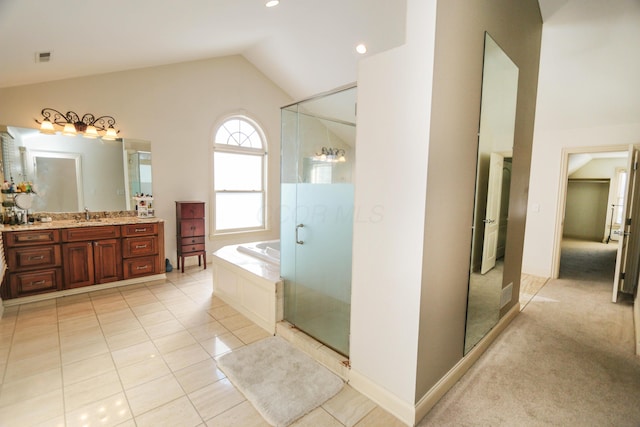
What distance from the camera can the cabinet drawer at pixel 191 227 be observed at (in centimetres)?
454

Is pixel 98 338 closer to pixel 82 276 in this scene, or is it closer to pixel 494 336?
pixel 82 276

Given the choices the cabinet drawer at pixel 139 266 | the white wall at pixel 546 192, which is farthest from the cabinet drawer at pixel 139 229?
the white wall at pixel 546 192

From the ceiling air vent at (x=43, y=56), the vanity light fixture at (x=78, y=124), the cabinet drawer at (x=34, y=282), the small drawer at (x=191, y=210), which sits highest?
the ceiling air vent at (x=43, y=56)

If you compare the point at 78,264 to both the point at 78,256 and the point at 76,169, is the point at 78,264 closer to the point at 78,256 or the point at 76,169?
the point at 78,256

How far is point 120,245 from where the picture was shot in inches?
150

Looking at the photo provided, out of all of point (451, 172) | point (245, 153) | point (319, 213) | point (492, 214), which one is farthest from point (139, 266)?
point (492, 214)

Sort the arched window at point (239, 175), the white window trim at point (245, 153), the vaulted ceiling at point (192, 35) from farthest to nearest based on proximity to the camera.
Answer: the arched window at point (239, 175)
the white window trim at point (245, 153)
the vaulted ceiling at point (192, 35)

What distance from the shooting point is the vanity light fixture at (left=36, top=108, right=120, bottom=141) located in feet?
11.9

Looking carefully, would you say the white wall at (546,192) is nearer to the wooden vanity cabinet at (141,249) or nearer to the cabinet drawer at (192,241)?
the cabinet drawer at (192,241)

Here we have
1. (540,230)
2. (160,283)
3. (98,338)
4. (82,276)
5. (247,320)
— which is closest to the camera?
(98,338)

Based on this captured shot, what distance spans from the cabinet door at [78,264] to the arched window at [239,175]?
1.98m

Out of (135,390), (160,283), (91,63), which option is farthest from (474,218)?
(91,63)

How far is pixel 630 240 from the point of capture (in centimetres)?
375

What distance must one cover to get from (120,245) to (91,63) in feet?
7.34
